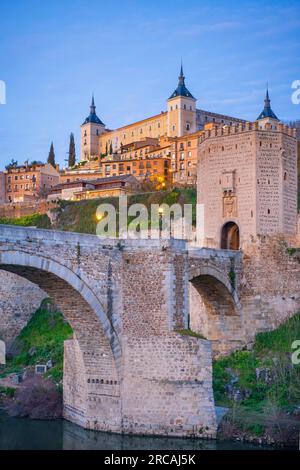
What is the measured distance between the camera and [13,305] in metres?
34.3

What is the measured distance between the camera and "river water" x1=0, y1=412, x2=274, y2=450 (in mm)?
18844

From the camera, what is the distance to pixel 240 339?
27047 millimetres

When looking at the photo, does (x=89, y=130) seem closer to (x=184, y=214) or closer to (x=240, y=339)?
(x=184, y=214)

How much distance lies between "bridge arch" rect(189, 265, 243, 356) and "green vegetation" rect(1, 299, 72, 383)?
609 centimetres

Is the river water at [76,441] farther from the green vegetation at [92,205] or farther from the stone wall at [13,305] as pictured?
the green vegetation at [92,205]

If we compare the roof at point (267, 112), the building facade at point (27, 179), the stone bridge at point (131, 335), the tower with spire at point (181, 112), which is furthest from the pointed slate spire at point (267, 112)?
the stone bridge at point (131, 335)

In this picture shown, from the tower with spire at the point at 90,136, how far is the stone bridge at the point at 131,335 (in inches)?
2764

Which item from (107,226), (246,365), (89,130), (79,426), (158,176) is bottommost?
(79,426)

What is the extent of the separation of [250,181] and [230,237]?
10.3 feet

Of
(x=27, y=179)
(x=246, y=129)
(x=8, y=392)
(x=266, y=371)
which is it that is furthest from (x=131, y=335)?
(x=27, y=179)

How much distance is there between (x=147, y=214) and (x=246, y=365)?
2217 centimetres

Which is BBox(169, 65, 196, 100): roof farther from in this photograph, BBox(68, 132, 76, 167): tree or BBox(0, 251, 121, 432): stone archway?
BBox(0, 251, 121, 432): stone archway

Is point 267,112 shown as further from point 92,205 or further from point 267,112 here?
point 92,205

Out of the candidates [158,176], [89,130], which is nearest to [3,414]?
[158,176]
